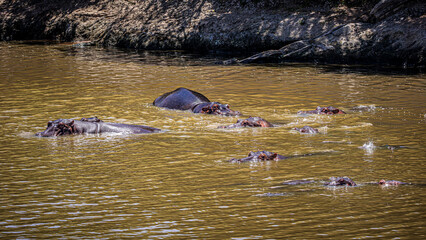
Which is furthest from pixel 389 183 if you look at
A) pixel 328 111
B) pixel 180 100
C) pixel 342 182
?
pixel 180 100

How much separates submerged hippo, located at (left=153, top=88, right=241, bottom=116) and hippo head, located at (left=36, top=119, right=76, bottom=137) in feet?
9.71

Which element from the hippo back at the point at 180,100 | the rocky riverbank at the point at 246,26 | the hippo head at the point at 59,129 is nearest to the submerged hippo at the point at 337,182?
the hippo head at the point at 59,129

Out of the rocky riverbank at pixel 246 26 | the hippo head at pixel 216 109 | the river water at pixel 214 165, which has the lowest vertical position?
the river water at pixel 214 165

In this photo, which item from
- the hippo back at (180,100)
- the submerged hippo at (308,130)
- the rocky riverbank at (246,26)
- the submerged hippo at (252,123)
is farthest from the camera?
the rocky riverbank at (246,26)

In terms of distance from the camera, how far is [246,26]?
71.4ft

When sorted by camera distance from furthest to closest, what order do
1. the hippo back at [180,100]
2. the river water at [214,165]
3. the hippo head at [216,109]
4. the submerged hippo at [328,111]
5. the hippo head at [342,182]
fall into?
1. the hippo back at [180,100]
2. the hippo head at [216,109]
3. the submerged hippo at [328,111]
4. the hippo head at [342,182]
5. the river water at [214,165]

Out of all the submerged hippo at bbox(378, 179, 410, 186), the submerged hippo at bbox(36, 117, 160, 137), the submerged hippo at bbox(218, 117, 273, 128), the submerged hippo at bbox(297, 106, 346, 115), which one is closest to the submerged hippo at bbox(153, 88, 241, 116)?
the submerged hippo at bbox(218, 117, 273, 128)

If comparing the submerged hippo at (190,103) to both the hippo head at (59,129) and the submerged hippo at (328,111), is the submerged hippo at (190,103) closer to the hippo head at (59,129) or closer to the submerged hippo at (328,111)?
the submerged hippo at (328,111)

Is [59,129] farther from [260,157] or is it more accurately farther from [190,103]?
[260,157]

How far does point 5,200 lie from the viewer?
20.3 feet

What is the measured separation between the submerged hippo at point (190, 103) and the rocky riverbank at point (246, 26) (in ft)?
24.8

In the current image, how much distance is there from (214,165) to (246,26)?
14840 mm

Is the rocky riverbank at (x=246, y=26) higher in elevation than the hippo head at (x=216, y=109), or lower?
higher

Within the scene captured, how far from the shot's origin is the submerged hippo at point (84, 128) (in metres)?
9.56
